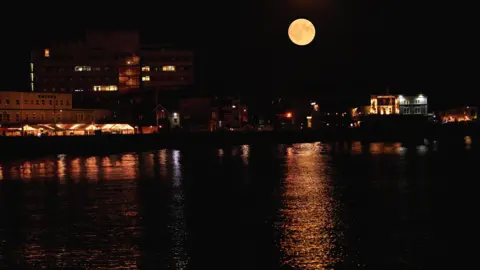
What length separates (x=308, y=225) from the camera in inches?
571

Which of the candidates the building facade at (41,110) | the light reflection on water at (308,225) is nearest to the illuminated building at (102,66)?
the building facade at (41,110)

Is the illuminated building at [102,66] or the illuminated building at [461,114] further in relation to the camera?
→ the illuminated building at [461,114]

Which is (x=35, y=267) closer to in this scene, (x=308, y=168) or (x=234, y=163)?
(x=308, y=168)

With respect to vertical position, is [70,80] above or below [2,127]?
above

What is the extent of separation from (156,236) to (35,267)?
10.9 ft

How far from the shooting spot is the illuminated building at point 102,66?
93.5m

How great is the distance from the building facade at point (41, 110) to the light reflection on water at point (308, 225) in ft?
150

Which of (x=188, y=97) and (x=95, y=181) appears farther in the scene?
(x=188, y=97)

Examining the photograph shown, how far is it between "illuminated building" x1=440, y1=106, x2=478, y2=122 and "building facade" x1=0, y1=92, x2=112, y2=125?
236 ft

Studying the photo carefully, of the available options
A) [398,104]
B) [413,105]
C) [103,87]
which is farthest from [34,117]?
[413,105]

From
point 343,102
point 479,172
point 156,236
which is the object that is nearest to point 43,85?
point 343,102

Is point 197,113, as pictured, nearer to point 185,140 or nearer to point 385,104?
point 185,140

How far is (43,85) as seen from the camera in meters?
93.6

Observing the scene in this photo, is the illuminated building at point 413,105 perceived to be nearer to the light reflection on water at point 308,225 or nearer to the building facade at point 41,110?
the building facade at point 41,110
